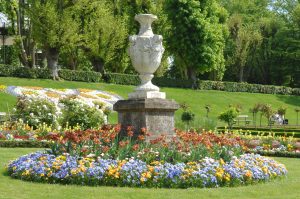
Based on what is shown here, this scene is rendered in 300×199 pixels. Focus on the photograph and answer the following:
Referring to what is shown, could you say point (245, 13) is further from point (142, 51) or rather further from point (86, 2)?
point (142, 51)

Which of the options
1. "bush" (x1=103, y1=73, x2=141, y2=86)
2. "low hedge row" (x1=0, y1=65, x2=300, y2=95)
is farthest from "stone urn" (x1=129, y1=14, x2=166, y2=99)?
"bush" (x1=103, y1=73, x2=141, y2=86)

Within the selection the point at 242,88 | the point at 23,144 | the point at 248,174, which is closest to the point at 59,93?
the point at 23,144

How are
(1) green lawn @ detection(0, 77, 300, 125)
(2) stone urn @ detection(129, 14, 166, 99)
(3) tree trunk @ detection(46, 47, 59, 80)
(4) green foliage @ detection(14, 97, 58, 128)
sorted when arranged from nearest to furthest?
(2) stone urn @ detection(129, 14, 166, 99) < (4) green foliage @ detection(14, 97, 58, 128) < (1) green lawn @ detection(0, 77, 300, 125) < (3) tree trunk @ detection(46, 47, 59, 80)

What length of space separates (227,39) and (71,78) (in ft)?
86.8

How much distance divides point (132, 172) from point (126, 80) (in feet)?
115

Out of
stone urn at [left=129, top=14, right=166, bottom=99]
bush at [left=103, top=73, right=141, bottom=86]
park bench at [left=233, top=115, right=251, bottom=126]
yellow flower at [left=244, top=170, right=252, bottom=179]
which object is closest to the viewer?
yellow flower at [left=244, top=170, right=252, bottom=179]

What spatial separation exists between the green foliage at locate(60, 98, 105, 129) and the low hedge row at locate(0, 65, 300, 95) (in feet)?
55.5

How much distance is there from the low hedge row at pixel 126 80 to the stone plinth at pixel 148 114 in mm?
27418

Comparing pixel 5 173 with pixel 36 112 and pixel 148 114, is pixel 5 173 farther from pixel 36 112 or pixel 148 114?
pixel 36 112

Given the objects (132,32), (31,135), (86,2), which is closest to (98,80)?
(86,2)

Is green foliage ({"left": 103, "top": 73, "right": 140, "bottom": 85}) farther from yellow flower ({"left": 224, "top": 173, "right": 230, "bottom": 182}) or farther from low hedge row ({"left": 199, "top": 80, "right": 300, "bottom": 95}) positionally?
yellow flower ({"left": 224, "top": 173, "right": 230, "bottom": 182})

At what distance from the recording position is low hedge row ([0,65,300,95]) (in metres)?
38.5

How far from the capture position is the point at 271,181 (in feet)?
35.9

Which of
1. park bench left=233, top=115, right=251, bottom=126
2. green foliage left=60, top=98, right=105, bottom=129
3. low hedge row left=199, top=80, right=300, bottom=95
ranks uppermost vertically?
low hedge row left=199, top=80, right=300, bottom=95
